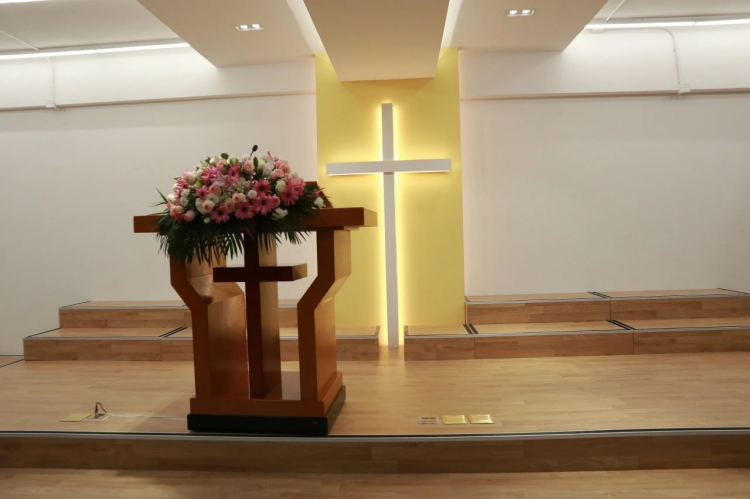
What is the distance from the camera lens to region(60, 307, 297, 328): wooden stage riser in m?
4.89

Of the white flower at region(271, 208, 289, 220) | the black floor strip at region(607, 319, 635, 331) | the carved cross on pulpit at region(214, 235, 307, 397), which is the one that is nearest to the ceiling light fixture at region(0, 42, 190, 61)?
the carved cross on pulpit at region(214, 235, 307, 397)

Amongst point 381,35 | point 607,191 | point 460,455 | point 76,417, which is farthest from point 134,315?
point 607,191

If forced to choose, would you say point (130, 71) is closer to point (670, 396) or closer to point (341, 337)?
point (341, 337)

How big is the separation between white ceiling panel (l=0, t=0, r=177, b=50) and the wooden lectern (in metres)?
2.58

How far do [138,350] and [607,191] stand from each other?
173 inches

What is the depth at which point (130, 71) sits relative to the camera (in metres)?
5.33

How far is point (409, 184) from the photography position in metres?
5.07

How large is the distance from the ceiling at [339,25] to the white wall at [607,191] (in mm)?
736

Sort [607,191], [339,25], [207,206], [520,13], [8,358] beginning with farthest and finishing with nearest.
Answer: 1. [8,358]
2. [607,191]
3. [520,13]
4. [339,25]
5. [207,206]

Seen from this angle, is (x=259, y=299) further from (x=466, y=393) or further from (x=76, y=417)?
(x=466, y=393)

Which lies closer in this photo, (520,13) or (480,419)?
(480,419)

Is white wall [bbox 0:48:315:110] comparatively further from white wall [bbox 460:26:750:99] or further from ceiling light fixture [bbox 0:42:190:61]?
white wall [bbox 460:26:750:99]

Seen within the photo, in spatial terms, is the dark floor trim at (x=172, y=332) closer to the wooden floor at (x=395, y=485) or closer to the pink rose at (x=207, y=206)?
the wooden floor at (x=395, y=485)

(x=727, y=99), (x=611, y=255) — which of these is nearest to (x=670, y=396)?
(x=611, y=255)
